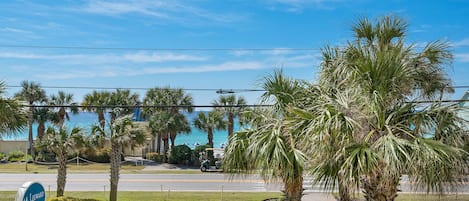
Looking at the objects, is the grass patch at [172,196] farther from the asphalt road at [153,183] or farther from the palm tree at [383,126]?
the palm tree at [383,126]

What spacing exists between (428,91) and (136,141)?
1058 cm

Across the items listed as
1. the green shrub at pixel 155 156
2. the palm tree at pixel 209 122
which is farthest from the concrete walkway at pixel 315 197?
the green shrub at pixel 155 156

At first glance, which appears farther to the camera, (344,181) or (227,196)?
(227,196)

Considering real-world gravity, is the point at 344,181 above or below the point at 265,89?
below

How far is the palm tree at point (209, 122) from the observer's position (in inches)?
1565

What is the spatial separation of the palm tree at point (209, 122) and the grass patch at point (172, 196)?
19354 millimetres

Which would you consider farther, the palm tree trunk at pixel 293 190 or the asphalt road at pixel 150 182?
the asphalt road at pixel 150 182

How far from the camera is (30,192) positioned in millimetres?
5301

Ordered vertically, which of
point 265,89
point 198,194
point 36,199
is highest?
point 265,89

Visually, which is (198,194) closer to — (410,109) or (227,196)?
(227,196)

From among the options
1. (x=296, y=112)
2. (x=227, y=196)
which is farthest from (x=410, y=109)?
(x=227, y=196)

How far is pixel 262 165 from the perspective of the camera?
8.77 m

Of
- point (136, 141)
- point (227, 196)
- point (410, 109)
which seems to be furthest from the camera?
point (227, 196)

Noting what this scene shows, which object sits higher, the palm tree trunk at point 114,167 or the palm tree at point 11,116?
the palm tree at point 11,116
